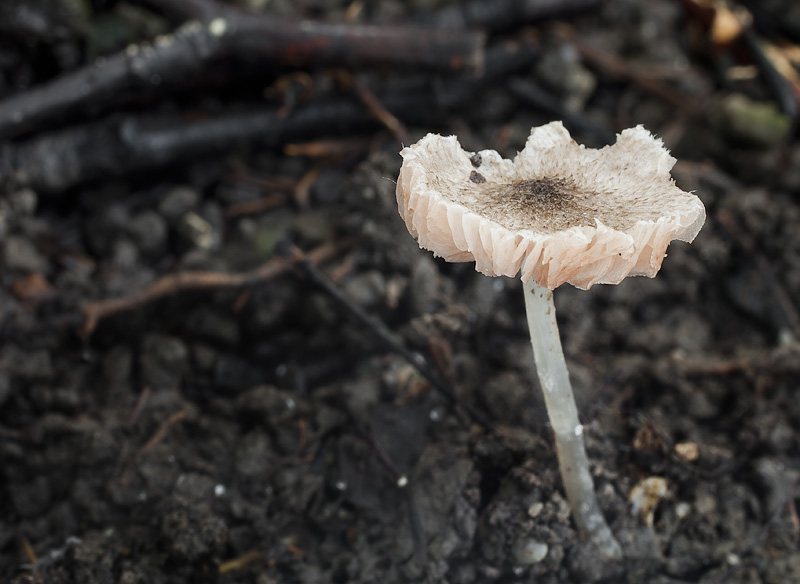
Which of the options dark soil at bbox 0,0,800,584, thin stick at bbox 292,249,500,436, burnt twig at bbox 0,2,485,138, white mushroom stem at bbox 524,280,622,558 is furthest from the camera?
burnt twig at bbox 0,2,485,138

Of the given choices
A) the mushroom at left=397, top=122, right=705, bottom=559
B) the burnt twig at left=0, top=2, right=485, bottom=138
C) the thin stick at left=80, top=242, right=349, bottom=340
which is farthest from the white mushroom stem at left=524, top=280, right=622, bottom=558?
the burnt twig at left=0, top=2, right=485, bottom=138

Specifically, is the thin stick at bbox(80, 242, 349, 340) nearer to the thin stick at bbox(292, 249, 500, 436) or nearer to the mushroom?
the thin stick at bbox(292, 249, 500, 436)

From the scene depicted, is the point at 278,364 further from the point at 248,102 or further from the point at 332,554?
the point at 248,102

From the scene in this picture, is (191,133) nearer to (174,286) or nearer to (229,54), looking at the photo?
(229,54)

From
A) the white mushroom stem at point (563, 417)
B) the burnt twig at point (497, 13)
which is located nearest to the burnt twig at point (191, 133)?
the burnt twig at point (497, 13)

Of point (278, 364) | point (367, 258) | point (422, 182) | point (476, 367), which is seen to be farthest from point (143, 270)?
point (422, 182)

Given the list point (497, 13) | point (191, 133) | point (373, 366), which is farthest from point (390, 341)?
point (497, 13)

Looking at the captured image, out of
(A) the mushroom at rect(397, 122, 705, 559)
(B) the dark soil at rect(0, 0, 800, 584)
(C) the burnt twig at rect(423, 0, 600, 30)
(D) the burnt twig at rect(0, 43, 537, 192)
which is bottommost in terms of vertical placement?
(B) the dark soil at rect(0, 0, 800, 584)
